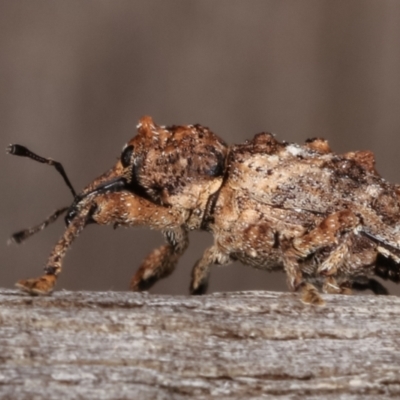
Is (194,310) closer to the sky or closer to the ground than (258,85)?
closer to the ground

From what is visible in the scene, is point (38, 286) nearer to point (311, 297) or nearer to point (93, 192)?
point (311, 297)

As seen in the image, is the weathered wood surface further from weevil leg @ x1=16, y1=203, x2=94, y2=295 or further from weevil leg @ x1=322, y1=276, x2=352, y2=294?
weevil leg @ x1=322, y1=276, x2=352, y2=294

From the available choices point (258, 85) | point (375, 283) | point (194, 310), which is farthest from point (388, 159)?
point (194, 310)

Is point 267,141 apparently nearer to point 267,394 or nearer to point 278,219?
point 278,219

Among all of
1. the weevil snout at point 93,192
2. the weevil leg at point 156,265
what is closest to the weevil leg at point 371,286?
the weevil leg at point 156,265

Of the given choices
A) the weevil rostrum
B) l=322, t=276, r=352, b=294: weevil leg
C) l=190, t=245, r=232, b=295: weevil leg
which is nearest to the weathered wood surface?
l=322, t=276, r=352, b=294: weevil leg

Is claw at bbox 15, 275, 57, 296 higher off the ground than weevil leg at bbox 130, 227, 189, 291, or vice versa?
claw at bbox 15, 275, 57, 296

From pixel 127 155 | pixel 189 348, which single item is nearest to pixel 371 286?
pixel 127 155
